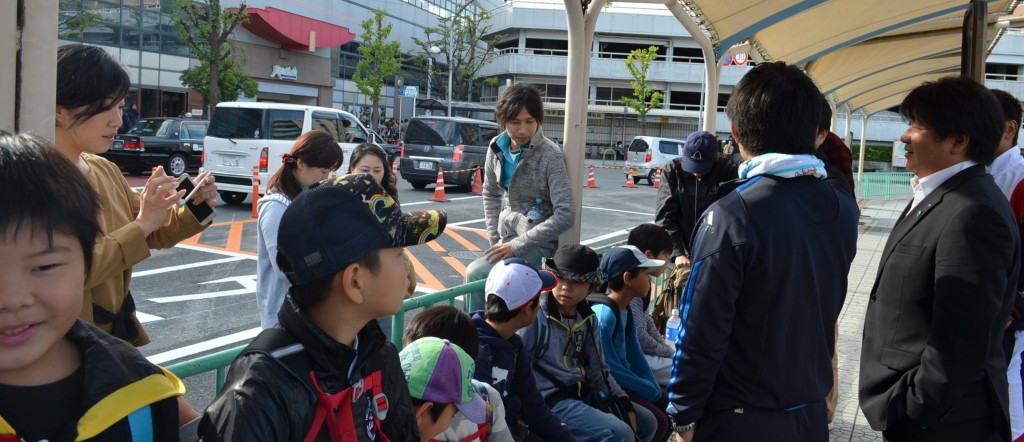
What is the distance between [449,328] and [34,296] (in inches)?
68.7

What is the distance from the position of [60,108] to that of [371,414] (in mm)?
1327

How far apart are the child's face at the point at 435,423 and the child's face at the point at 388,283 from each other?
76 cm

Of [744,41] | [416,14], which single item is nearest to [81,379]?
[744,41]

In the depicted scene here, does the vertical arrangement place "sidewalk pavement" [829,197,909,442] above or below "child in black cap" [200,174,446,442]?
below

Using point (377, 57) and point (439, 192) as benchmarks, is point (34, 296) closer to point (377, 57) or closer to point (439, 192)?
point (439, 192)

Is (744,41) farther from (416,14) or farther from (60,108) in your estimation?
(416,14)

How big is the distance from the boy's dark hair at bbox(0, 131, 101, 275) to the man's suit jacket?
253cm

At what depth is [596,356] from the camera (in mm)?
3707

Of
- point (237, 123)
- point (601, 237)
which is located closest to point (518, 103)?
point (601, 237)

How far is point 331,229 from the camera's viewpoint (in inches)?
66.8

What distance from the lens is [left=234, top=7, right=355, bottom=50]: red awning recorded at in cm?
3875

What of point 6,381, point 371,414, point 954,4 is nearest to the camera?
point 6,381

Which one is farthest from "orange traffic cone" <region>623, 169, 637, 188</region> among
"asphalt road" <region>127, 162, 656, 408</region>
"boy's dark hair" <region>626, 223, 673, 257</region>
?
"boy's dark hair" <region>626, 223, 673, 257</region>

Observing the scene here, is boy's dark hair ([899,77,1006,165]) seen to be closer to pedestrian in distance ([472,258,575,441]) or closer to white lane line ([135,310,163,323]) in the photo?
pedestrian in distance ([472,258,575,441])
